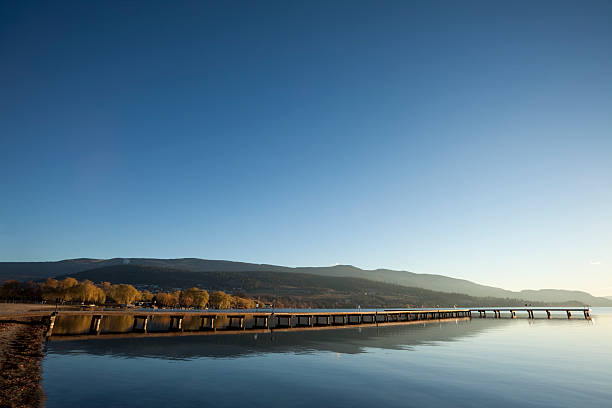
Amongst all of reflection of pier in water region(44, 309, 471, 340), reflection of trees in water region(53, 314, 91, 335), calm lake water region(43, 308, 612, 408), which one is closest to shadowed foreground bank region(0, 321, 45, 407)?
calm lake water region(43, 308, 612, 408)

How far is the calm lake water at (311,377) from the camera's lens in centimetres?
3020

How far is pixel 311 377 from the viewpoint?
39.3 meters

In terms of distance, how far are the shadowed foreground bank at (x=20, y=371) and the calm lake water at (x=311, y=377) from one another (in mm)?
1159

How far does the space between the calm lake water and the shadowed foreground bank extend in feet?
3.80

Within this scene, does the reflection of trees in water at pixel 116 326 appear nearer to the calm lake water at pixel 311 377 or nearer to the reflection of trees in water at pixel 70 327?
the reflection of trees in water at pixel 70 327

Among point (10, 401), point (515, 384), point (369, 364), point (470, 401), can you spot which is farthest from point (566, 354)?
point (10, 401)

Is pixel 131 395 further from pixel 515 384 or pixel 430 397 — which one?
pixel 515 384

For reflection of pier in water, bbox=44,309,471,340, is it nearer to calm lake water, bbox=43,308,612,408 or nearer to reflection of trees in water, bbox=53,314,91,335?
reflection of trees in water, bbox=53,314,91,335

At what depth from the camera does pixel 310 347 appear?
2576 inches

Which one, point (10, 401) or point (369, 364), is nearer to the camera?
point (10, 401)

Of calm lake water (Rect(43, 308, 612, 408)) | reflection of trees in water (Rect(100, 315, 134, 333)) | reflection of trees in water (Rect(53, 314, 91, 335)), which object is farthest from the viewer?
reflection of trees in water (Rect(100, 315, 134, 333))

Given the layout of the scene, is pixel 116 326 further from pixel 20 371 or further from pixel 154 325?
pixel 20 371

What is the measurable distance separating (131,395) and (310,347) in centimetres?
4037

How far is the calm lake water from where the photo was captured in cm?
3020
